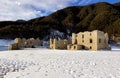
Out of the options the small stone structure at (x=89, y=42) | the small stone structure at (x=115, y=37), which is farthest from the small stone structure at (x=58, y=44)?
the small stone structure at (x=115, y=37)

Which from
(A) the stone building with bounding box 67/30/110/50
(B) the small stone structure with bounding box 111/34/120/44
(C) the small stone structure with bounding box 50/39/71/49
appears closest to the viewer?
(A) the stone building with bounding box 67/30/110/50

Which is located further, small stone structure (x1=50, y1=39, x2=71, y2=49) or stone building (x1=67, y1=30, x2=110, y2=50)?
small stone structure (x1=50, y1=39, x2=71, y2=49)

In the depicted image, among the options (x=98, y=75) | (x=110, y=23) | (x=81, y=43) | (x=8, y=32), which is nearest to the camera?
(x=98, y=75)

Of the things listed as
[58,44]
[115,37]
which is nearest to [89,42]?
[58,44]

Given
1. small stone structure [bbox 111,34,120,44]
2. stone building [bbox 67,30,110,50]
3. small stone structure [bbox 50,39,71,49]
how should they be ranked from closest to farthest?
stone building [bbox 67,30,110,50] < small stone structure [bbox 50,39,71,49] < small stone structure [bbox 111,34,120,44]

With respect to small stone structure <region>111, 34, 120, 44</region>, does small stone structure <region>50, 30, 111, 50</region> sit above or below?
below

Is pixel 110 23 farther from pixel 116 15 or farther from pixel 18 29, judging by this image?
pixel 18 29

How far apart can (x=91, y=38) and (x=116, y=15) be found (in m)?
103

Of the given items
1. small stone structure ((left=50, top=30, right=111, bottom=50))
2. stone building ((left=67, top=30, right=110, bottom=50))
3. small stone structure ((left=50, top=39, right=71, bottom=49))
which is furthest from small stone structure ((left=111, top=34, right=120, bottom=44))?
stone building ((left=67, top=30, right=110, bottom=50))

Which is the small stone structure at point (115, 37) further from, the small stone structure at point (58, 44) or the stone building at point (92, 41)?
the stone building at point (92, 41)

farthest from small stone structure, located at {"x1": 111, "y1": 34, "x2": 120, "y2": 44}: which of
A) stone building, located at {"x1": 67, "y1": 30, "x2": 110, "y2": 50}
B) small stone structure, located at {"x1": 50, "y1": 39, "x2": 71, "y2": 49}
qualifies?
stone building, located at {"x1": 67, "y1": 30, "x2": 110, "y2": 50}

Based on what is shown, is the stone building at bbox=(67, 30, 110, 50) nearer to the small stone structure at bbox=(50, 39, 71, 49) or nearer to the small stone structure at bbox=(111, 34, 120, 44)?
the small stone structure at bbox=(50, 39, 71, 49)

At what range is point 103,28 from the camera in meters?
143

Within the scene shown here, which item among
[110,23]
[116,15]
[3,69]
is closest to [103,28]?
[110,23]
